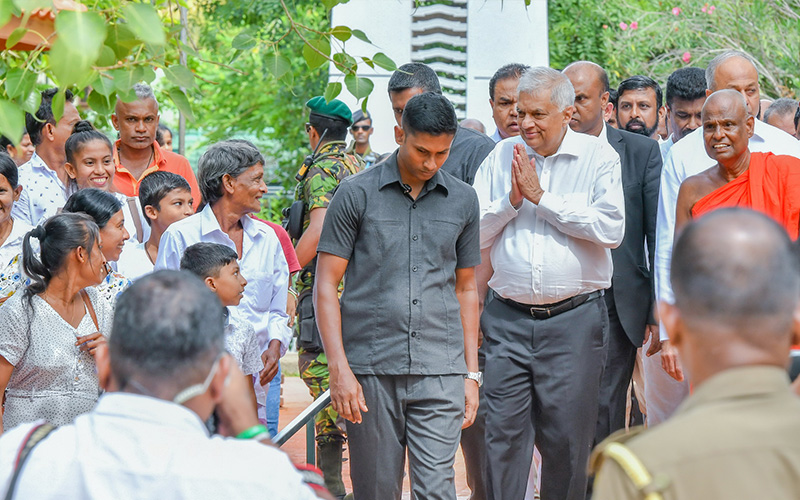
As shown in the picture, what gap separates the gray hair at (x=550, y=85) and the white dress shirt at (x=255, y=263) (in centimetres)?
165

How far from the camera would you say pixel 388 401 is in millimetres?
4574

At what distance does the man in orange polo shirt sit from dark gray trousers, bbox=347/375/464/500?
9.36 ft

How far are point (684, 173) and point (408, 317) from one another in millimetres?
1941

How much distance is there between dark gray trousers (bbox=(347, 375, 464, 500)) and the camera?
4.52 metres

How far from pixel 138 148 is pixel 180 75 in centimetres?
384

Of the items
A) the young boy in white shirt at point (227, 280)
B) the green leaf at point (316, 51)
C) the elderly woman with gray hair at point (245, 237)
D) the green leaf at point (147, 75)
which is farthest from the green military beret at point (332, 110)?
the green leaf at point (147, 75)

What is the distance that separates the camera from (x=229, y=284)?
5.01m

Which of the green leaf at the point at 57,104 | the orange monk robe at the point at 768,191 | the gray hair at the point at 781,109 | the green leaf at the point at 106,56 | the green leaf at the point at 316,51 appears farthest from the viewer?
the gray hair at the point at 781,109

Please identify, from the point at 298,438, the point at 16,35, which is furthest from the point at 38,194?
the point at 16,35

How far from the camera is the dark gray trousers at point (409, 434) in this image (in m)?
4.52

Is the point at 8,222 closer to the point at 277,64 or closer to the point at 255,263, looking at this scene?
the point at 255,263

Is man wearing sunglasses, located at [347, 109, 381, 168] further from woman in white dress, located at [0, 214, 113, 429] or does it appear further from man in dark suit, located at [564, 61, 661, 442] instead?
woman in white dress, located at [0, 214, 113, 429]

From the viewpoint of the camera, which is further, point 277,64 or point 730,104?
point 730,104

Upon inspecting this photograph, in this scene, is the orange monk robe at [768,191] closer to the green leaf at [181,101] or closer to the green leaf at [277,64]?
the green leaf at [277,64]
